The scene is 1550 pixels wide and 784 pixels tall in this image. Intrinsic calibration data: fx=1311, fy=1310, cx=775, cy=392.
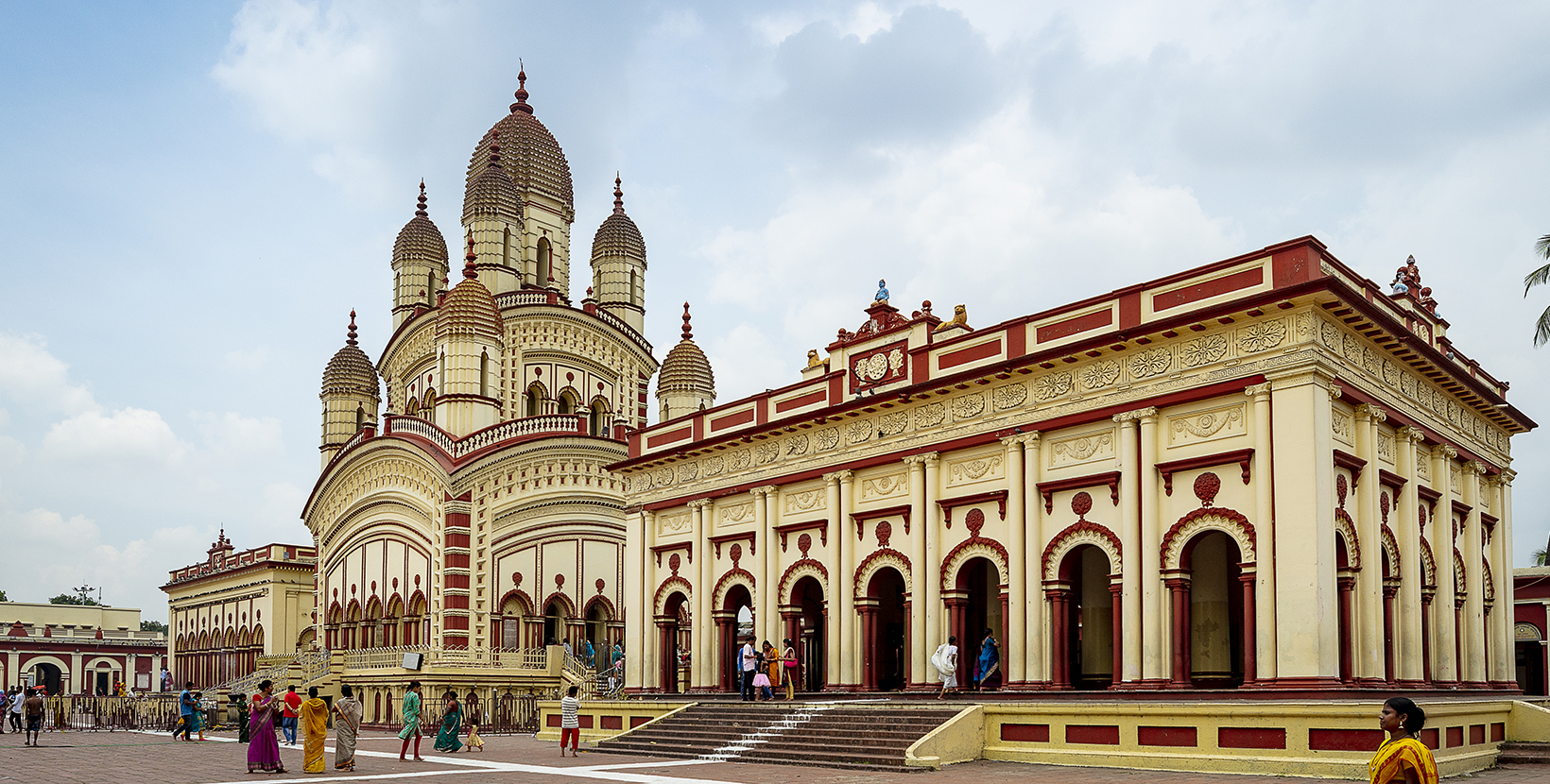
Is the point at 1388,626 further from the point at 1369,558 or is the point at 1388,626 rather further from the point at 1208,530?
the point at 1208,530

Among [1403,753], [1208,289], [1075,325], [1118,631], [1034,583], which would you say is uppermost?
[1208,289]

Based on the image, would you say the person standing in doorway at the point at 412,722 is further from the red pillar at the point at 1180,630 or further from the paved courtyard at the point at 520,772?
the red pillar at the point at 1180,630

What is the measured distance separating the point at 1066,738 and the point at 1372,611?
4.80m

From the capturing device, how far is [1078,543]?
68.9 feet

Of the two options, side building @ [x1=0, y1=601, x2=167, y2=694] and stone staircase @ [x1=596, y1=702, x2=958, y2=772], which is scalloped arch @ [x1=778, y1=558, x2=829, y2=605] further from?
side building @ [x1=0, y1=601, x2=167, y2=694]

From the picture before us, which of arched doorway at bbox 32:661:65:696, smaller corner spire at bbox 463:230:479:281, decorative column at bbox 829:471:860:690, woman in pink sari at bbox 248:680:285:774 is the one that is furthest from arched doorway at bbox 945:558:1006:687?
arched doorway at bbox 32:661:65:696

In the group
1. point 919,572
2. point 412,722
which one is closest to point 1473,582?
point 919,572

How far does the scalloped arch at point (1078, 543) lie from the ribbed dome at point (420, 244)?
32.5 metres

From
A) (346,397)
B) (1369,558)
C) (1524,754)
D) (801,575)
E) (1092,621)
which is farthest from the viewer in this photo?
(346,397)

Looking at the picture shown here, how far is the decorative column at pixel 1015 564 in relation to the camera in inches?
851

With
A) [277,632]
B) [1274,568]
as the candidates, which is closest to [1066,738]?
[1274,568]

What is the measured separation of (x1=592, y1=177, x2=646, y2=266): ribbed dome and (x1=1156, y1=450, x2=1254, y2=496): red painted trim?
30.0m

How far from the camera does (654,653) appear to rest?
97.5 ft

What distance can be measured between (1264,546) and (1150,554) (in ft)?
6.17
